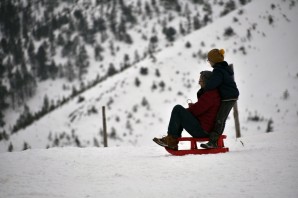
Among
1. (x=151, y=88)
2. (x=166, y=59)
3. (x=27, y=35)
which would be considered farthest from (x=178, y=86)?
(x=27, y=35)

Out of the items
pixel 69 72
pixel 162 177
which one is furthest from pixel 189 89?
pixel 69 72

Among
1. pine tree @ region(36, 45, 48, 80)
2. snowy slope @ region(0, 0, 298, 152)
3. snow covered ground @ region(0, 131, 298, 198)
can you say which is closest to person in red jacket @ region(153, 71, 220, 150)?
snow covered ground @ region(0, 131, 298, 198)

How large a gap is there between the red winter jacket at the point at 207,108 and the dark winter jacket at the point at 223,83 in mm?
92

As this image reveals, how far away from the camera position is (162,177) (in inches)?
154

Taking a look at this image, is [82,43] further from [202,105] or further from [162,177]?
[162,177]

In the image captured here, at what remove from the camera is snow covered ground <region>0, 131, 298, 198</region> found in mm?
3182

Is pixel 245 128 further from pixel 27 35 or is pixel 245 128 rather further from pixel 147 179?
pixel 27 35

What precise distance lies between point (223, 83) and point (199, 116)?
24.6 inches

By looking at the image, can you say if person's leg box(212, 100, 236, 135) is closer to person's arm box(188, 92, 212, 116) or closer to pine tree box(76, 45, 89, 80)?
person's arm box(188, 92, 212, 116)

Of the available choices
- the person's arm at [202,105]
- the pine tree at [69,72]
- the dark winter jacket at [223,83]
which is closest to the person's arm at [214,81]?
the dark winter jacket at [223,83]

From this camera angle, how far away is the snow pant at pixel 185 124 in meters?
5.45

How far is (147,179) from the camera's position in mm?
3869

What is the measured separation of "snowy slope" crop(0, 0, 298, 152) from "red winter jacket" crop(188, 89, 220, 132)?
31.3 feet

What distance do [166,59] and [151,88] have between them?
3.55 m
